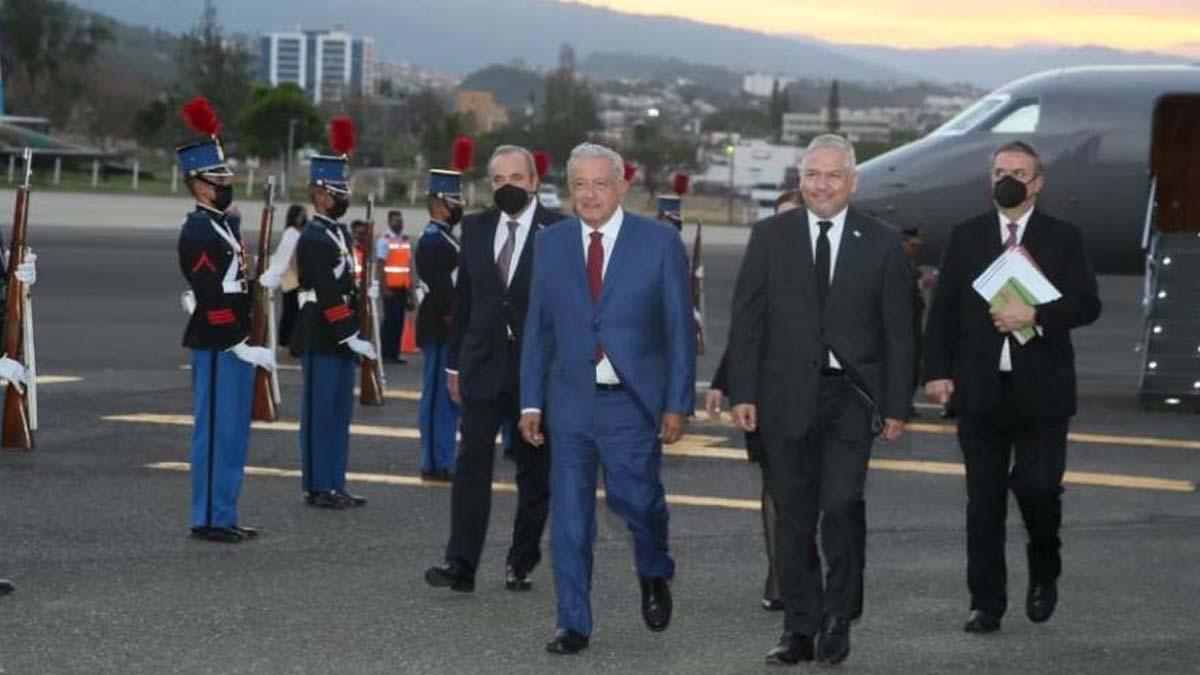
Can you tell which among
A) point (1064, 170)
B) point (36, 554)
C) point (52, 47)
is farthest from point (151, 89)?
point (36, 554)

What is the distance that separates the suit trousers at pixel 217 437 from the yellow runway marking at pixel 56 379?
25.7 feet

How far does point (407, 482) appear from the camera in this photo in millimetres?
13273

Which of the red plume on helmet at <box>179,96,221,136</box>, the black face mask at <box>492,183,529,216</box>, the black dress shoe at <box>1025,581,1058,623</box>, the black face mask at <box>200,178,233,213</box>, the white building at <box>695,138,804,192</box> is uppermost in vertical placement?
the red plume on helmet at <box>179,96,221,136</box>

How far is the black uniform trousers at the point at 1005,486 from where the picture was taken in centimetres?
922

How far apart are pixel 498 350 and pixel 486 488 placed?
23.2 inches

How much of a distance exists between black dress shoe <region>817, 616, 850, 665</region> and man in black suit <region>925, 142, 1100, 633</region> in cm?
91

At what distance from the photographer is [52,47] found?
116500mm

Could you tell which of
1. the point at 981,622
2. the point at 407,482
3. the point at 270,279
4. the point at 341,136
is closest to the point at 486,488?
the point at 981,622

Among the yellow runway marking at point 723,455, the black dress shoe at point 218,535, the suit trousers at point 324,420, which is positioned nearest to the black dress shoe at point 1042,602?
the yellow runway marking at point 723,455

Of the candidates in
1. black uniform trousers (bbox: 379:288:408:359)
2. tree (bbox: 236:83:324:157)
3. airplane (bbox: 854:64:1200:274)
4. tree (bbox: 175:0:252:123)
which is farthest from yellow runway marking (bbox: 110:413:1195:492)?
A: tree (bbox: 175:0:252:123)

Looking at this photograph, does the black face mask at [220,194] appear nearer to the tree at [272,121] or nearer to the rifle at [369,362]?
the rifle at [369,362]

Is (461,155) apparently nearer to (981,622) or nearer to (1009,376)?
(1009,376)

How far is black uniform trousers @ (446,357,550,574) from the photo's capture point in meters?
9.88

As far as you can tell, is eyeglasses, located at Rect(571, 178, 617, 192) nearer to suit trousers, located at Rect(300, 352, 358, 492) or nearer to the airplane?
suit trousers, located at Rect(300, 352, 358, 492)
